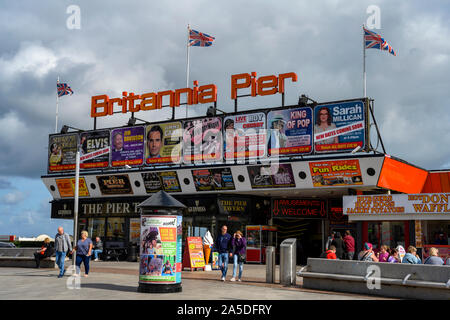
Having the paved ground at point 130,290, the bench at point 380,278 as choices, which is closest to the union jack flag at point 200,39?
the paved ground at point 130,290

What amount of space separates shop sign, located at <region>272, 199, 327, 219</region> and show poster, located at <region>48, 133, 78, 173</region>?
50.5 ft

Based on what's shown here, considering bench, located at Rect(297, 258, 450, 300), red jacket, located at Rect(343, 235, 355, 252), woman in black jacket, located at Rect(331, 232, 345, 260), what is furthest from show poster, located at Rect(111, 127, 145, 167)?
bench, located at Rect(297, 258, 450, 300)

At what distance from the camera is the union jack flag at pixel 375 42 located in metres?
29.1

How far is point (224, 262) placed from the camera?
1848 cm

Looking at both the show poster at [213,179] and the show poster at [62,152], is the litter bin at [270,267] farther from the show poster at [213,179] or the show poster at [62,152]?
the show poster at [62,152]

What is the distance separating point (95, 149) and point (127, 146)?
2.91 m

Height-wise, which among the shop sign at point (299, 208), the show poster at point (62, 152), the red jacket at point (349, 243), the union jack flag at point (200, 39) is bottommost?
the red jacket at point (349, 243)

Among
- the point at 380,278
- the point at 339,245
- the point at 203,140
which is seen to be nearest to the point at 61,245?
the point at 380,278

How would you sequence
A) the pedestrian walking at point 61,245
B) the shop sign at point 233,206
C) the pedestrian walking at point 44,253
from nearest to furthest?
the pedestrian walking at point 61,245
the pedestrian walking at point 44,253
the shop sign at point 233,206

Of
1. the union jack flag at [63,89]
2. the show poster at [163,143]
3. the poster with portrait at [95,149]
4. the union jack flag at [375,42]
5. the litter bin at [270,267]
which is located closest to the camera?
the litter bin at [270,267]

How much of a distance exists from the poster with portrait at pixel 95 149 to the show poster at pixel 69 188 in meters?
1.31
